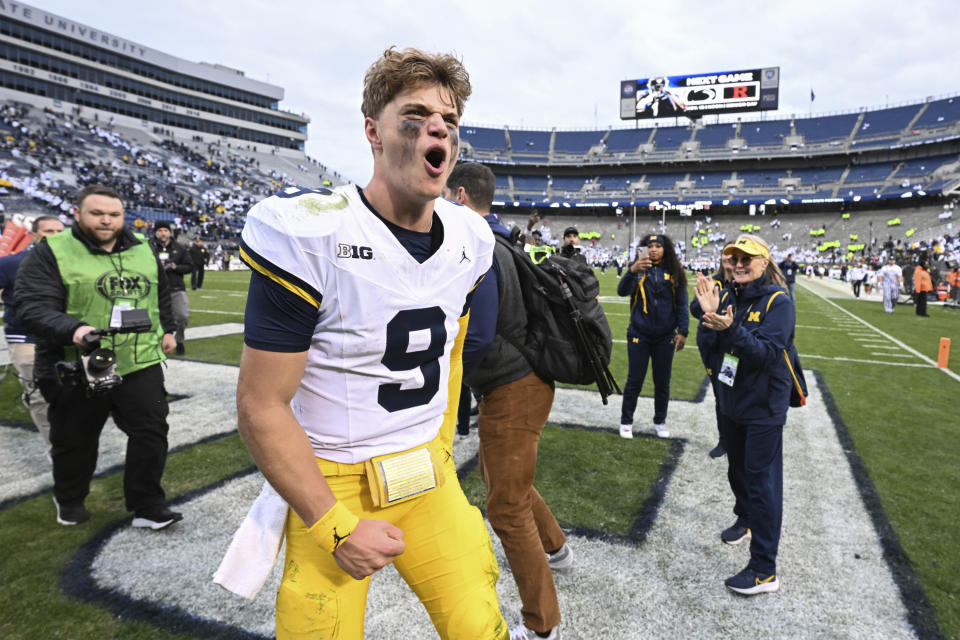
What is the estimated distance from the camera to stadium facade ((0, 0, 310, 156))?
50.9 metres

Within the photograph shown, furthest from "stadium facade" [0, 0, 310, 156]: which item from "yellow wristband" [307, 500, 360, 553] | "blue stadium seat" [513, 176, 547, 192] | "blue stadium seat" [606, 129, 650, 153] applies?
"yellow wristband" [307, 500, 360, 553]

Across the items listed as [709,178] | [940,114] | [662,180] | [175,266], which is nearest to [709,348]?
[175,266]

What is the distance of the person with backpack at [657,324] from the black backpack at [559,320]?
9.72 feet

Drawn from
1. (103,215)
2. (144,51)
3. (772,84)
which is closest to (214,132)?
(144,51)

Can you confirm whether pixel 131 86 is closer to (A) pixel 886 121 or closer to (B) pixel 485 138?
(B) pixel 485 138

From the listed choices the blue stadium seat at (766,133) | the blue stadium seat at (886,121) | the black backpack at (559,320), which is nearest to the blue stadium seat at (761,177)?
the blue stadium seat at (766,133)

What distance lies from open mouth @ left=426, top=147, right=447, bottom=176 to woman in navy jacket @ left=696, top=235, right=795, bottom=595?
2.18 m

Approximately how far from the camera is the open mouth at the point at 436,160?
1.47m

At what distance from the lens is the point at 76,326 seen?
312 centimetres

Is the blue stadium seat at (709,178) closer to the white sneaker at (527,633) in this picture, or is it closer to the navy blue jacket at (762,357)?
the navy blue jacket at (762,357)

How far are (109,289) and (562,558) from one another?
3280 mm

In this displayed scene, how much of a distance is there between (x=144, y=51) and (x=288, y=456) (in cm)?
7564

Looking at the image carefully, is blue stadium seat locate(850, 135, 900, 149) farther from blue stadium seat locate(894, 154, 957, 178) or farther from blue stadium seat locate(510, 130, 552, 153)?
blue stadium seat locate(510, 130, 552, 153)

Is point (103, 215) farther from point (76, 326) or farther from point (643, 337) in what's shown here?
point (643, 337)
